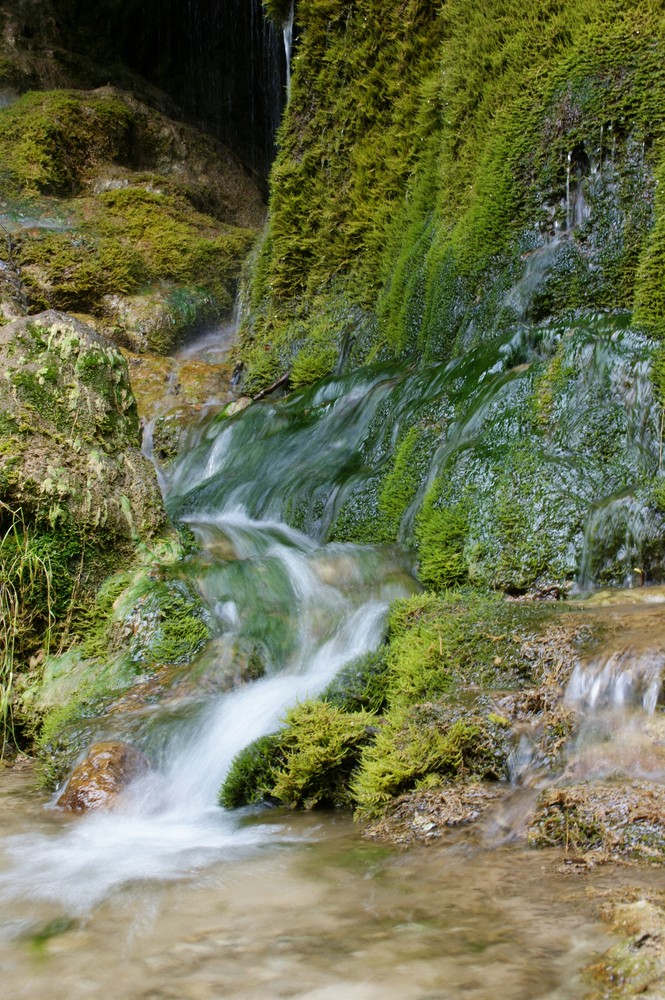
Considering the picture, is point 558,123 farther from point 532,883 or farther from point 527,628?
point 532,883

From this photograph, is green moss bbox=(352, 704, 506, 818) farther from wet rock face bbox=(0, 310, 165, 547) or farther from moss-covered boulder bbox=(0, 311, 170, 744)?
wet rock face bbox=(0, 310, 165, 547)

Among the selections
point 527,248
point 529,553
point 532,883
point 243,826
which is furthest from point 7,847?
point 527,248

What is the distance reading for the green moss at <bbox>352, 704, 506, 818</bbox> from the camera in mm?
3830

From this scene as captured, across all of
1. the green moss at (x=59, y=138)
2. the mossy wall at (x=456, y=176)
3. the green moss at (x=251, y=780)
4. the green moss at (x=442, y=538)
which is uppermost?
the green moss at (x=59, y=138)

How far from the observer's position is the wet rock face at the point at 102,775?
14.2 ft

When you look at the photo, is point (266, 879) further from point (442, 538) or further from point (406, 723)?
point (442, 538)

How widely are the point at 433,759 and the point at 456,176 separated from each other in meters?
7.29

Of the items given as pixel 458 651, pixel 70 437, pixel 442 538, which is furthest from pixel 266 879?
pixel 70 437

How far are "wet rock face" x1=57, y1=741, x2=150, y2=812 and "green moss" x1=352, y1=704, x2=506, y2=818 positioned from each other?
4.12ft

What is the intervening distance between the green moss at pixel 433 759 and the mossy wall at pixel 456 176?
3.58 m

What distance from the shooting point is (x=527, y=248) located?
8242 millimetres

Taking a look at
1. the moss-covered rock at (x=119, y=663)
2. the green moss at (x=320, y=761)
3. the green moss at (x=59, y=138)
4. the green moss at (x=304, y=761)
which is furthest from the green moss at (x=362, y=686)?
the green moss at (x=59, y=138)

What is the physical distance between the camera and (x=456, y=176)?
9383 millimetres

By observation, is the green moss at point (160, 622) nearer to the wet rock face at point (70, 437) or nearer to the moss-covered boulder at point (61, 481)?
the moss-covered boulder at point (61, 481)
